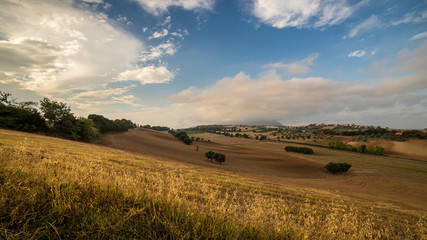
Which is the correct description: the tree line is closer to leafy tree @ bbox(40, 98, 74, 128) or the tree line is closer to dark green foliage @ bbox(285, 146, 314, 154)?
leafy tree @ bbox(40, 98, 74, 128)

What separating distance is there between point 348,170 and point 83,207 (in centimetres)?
5991

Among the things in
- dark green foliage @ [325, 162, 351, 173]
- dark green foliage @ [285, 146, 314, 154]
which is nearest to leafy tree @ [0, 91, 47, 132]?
dark green foliage @ [325, 162, 351, 173]

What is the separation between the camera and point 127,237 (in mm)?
2539

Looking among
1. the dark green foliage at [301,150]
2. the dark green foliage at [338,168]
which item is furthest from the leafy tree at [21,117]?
the dark green foliage at [301,150]

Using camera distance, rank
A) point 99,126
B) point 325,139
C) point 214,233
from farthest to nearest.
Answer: point 325,139 < point 99,126 < point 214,233

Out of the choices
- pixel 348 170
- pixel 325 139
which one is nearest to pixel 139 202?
pixel 348 170

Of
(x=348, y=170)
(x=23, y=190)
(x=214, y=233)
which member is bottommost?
(x=348, y=170)

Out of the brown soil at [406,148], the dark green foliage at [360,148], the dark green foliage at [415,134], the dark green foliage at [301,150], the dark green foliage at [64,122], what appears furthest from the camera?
the dark green foliage at [415,134]

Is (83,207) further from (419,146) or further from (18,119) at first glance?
(419,146)

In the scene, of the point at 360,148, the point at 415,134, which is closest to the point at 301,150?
the point at 360,148

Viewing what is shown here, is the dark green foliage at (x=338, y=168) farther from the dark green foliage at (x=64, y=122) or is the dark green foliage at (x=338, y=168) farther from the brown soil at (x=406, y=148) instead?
the dark green foliage at (x=64, y=122)

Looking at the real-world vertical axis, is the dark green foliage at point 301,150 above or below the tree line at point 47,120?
below

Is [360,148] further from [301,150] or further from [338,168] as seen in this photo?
[338,168]

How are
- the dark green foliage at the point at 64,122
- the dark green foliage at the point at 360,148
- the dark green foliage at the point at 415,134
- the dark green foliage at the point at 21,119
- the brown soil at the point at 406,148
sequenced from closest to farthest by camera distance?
the dark green foliage at the point at 21,119 < the dark green foliage at the point at 64,122 < the brown soil at the point at 406,148 < the dark green foliage at the point at 360,148 < the dark green foliage at the point at 415,134
